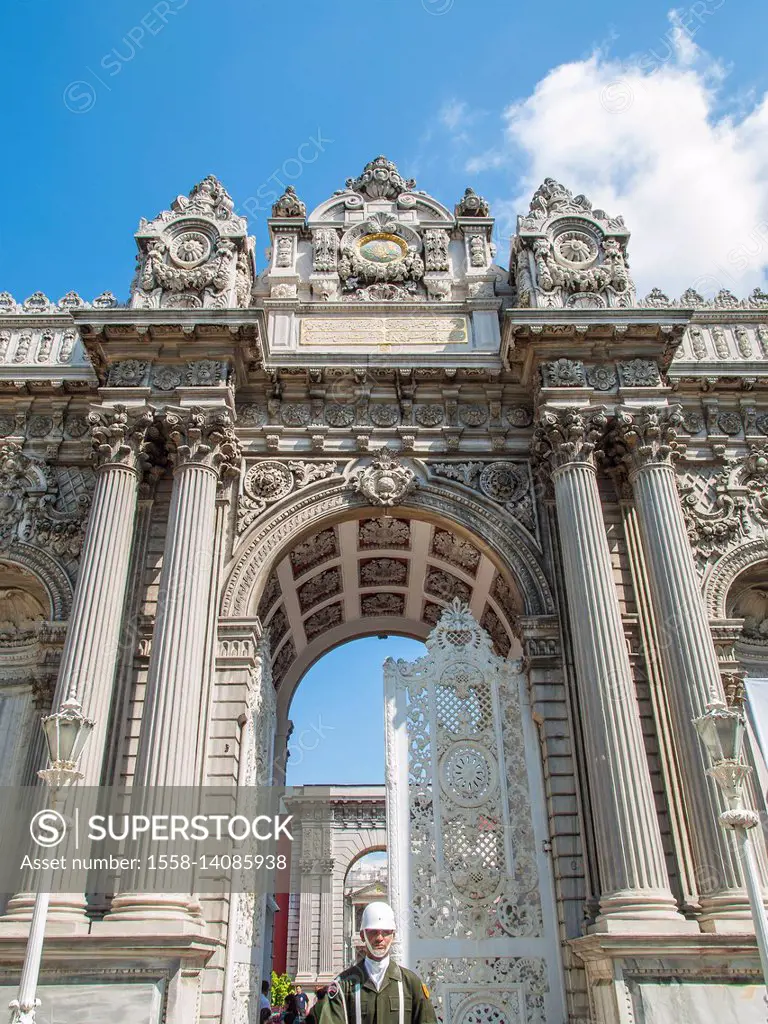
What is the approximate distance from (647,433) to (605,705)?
4626 millimetres

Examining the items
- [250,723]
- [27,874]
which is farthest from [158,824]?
[250,723]

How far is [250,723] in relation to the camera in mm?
12703

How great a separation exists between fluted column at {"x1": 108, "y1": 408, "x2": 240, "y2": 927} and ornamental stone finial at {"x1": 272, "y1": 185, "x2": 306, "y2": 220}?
19.0ft

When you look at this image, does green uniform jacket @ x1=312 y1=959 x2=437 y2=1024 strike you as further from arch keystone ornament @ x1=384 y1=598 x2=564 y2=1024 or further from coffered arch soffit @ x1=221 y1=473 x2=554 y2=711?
coffered arch soffit @ x1=221 y1=473 x2=554 y2=711

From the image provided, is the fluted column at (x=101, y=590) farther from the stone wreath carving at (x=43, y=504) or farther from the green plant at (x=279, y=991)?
the green plant at (x=279, y=991)

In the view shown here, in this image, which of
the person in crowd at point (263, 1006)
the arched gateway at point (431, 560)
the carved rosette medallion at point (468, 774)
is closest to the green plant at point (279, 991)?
the arched gateway at point (431, 560)

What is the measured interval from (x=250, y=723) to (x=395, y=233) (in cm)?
1003

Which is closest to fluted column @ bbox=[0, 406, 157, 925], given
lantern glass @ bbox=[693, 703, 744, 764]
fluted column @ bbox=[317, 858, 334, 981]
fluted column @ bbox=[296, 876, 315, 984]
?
lantern glass @ bbox=[693, 703, 744, 764]

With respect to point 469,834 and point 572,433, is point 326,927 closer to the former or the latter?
point 469,834

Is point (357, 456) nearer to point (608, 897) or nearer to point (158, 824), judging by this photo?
point (158, 824)

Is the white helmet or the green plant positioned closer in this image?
the white helmet

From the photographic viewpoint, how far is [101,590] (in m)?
11.9

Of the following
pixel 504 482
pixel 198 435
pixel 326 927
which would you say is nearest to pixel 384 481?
pixel 504 482

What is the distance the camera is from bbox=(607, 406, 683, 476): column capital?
13.3m
